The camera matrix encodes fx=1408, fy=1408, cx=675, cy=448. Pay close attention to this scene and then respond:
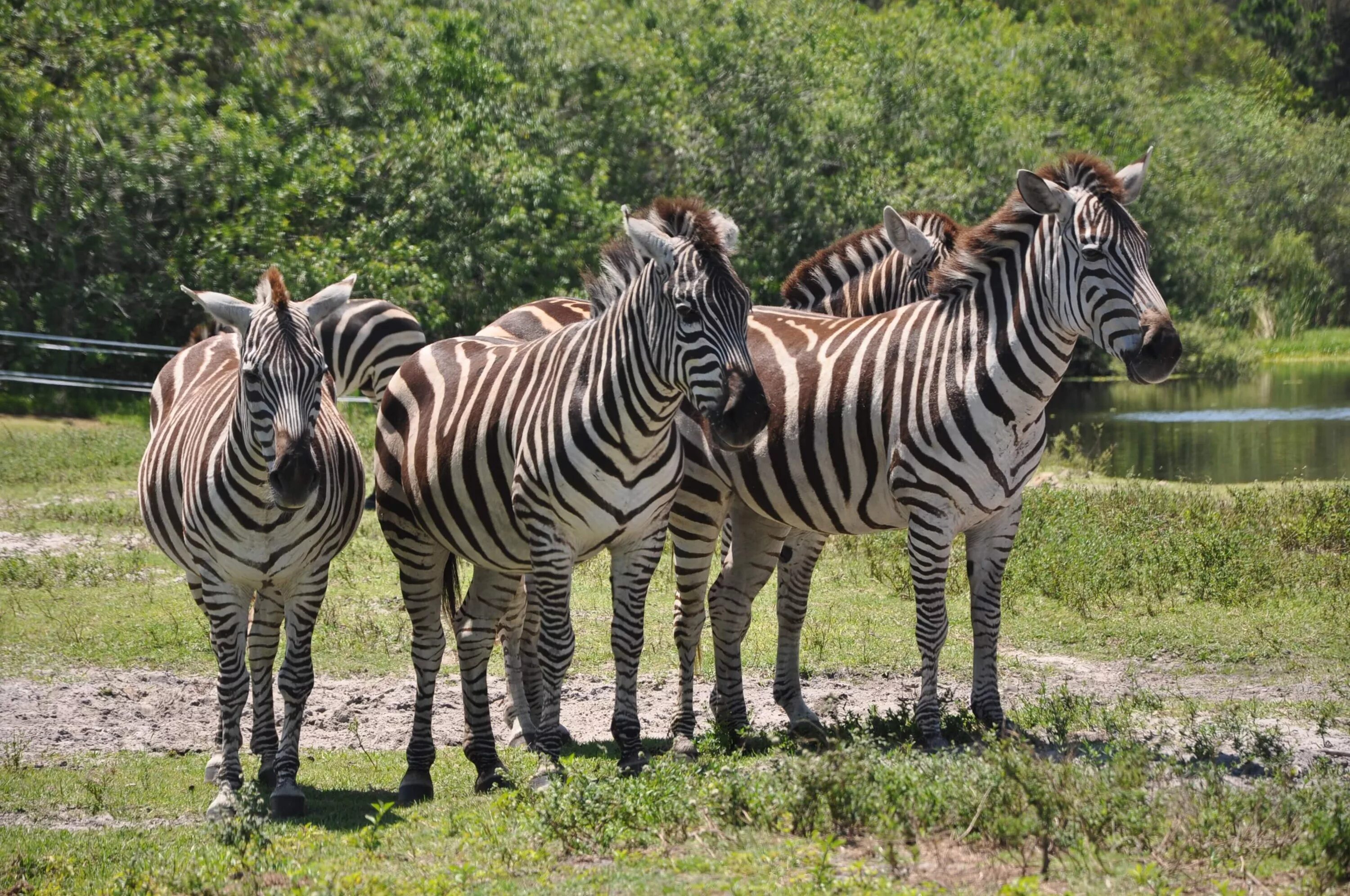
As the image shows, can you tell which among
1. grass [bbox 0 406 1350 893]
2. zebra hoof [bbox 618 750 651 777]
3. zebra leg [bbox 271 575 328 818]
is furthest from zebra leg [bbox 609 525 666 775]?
zebra leg [bbox 271 575 328 818]

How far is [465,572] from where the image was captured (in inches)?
500

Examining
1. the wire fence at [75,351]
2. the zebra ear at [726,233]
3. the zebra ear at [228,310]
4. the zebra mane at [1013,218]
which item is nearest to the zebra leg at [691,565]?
the zebra ear at [726,233]

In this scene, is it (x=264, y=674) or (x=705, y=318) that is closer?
(x=705, y=318)

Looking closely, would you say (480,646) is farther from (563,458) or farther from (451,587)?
(563,458)

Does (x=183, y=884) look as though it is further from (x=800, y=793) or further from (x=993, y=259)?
(x=993, y=259)

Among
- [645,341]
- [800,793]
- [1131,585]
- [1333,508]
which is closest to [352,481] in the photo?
[645,341]

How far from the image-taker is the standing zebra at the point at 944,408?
723cm

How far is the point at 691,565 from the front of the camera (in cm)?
788

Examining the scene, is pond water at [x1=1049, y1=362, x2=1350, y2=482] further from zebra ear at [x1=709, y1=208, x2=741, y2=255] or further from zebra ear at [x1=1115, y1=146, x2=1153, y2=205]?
zebra ear at [x1=709, y1=208, x2=741, y2=255]

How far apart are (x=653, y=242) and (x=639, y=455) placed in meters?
1.02

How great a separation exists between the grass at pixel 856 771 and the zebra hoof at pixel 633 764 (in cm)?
9

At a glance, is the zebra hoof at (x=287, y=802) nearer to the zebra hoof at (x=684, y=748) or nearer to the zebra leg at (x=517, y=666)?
the zebra leg at (x=517, y=666)

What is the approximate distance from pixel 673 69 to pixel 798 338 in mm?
22272

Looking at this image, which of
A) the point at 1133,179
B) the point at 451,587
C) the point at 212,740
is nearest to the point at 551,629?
the point at 451,587
